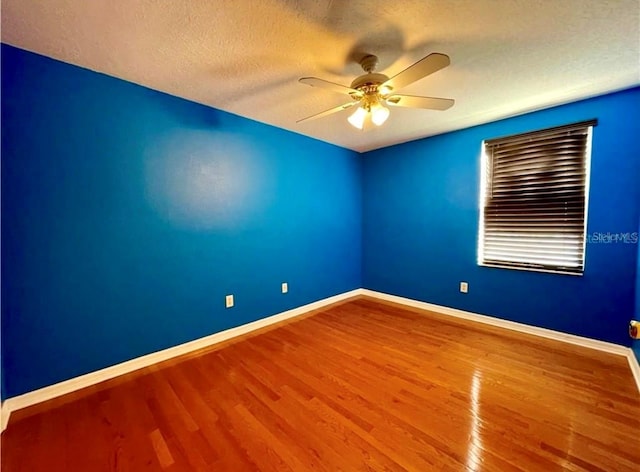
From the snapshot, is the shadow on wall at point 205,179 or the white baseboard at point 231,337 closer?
the white baseboard at point 231,337

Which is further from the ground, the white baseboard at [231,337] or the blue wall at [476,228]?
the blue wall at [476,228]

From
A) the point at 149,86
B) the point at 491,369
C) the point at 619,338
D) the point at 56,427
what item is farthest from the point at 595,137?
the point at 56,427

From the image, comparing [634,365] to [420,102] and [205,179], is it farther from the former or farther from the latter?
[205,179]

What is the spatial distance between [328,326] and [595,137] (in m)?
3.06

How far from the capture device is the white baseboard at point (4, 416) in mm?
1461

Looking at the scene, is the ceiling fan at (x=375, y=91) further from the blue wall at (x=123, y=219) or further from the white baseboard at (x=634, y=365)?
the white baseboard at (x=634, y=365)

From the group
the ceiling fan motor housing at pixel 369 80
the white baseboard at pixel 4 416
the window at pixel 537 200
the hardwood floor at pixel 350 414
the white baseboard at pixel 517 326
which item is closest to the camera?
the hardwood floor at pixel 350 414

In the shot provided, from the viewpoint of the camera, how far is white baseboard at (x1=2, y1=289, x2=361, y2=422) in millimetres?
1650

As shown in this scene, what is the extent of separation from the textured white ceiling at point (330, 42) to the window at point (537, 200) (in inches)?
18.0

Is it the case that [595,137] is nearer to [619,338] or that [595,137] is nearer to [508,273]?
[508,273]

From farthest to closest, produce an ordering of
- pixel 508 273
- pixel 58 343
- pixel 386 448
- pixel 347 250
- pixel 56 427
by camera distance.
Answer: pixel 347 250
pixel 508 273
pixel 58 343
pixel 56 427
pixel 386 448

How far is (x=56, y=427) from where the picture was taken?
1.49 meters

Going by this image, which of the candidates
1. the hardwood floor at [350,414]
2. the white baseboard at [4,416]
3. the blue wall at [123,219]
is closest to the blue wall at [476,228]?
the hardwood floor at [350,414]

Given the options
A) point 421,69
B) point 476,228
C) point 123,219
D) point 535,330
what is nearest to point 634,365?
point 535,330
